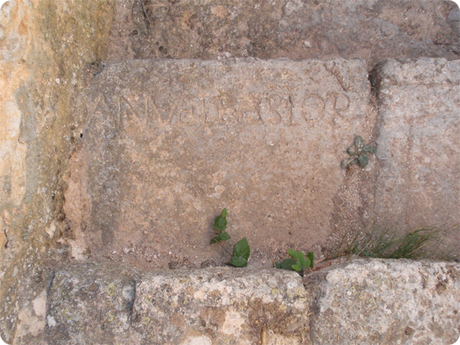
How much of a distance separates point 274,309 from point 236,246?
561mm

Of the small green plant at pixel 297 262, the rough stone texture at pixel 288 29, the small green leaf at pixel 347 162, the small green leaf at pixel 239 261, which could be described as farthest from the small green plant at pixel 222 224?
the rough stone texture at pixel 288 29

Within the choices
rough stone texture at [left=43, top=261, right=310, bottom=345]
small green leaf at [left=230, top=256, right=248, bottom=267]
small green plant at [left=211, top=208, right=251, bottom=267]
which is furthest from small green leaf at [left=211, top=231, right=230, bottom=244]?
rough stone texture at [left=43, top=261, right=310, bottom=345]

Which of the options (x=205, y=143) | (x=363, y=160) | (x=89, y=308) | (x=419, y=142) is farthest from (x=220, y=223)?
(x=419, y=142)

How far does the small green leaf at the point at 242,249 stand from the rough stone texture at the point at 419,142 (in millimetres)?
830

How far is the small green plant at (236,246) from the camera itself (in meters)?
2.06

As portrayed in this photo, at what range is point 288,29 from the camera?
2.67 metres

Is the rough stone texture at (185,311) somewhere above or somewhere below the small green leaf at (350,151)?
below

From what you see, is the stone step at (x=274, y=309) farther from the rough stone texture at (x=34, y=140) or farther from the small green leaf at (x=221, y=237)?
the small green leaf at (x=221, y=237)

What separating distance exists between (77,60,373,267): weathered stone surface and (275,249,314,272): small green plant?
19 centimetres

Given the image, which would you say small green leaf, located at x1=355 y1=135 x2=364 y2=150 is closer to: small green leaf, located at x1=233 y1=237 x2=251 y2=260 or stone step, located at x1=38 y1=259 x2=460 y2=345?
stone step, located at x1=38 y1=259 x2=460 y2=345

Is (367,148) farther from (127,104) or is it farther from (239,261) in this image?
(127,104)

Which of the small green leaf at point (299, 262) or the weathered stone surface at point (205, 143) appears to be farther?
the weathered stone surface at point (205, 143)

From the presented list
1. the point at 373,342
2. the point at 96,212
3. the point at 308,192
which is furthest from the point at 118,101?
the point at 373,342

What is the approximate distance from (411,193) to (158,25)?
2.10 m
